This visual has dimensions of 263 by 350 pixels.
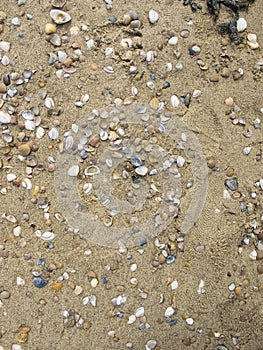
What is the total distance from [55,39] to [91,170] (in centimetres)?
65

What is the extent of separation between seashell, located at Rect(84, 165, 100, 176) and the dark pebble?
559mm

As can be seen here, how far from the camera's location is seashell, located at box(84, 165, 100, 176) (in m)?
2.41

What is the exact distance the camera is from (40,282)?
7.97ft

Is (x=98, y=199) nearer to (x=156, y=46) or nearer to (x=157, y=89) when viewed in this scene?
(x=157, y=89)

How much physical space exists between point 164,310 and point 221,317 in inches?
11.7

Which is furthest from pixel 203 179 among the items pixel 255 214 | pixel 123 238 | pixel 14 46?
pixel 14 46

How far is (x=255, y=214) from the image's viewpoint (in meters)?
2.50

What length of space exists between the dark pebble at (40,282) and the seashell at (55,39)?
44.6 inches

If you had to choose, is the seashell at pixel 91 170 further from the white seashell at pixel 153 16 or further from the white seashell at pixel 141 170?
the white seashell at pixel 153 16

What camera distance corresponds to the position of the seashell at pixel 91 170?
7.92 ft

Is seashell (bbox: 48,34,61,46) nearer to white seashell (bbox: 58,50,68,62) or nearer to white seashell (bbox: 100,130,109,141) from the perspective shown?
white seashell (bbox: 58,50,68,62)

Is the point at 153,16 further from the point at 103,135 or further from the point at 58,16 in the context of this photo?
the point at 103,135

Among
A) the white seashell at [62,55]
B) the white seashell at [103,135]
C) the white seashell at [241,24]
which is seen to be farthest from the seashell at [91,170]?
the white seashell at [241,24]

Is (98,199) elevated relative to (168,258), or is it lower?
elevated
